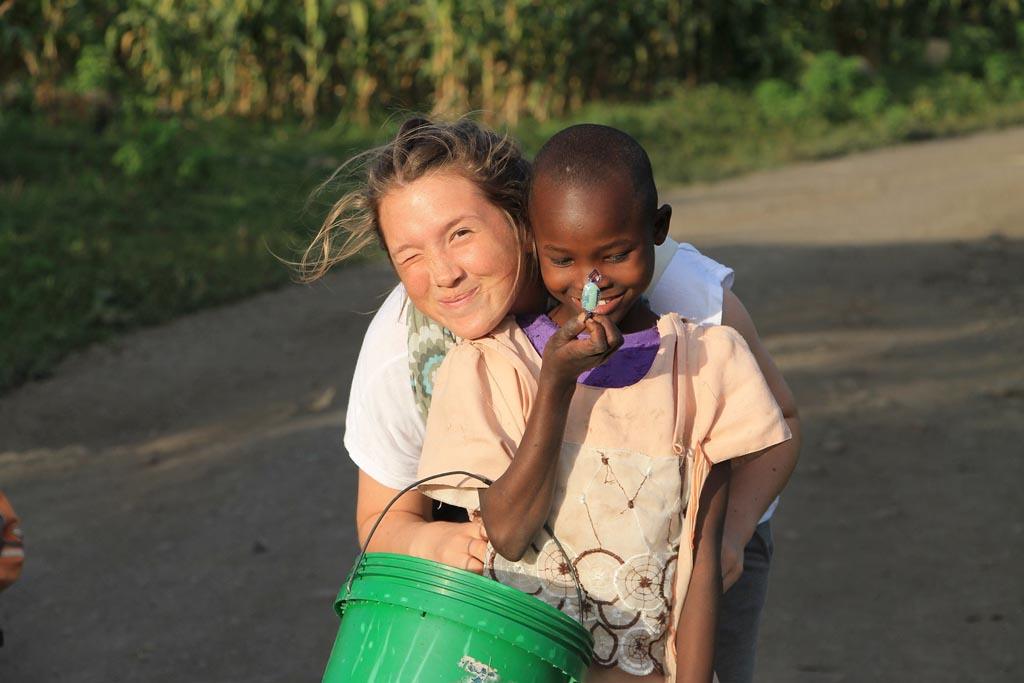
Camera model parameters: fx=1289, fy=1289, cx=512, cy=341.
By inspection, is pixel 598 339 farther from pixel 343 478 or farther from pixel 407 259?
pixel 343 478

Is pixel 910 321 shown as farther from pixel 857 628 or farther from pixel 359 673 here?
pixel 359 673

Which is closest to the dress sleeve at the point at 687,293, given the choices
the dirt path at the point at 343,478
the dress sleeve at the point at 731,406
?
the dress sleeve at the point at 731,406

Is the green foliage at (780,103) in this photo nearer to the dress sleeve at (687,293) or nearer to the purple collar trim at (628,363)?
the dress sleeve at (687,293)

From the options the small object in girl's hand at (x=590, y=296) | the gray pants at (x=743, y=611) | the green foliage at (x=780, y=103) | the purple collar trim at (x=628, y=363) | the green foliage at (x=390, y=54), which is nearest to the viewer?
the small object in girl's hand at (x=590, y=296)

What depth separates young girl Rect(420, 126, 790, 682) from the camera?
1.73 m

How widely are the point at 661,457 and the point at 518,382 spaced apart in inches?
8.9

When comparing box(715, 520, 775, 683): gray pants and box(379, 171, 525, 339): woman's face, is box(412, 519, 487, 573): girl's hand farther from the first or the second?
box(715, 520, 775, 683): gray pants

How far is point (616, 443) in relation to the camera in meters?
1.75

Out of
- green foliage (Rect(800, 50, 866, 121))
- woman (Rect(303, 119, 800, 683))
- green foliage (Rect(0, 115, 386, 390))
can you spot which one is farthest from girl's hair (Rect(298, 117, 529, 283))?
→ green foliage (Rect(800, 50, 866, 121))

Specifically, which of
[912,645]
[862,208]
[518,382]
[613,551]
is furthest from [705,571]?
[862,208]

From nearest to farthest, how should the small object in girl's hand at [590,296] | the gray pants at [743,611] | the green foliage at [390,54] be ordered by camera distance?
the small object in girl's hand at [590,296] < the gray pants at [743,611] < the green foliage at [390,54]

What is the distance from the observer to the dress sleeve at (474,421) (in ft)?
5.82

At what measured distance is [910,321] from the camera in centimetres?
601

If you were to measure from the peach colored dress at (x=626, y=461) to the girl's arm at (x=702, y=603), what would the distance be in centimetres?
2
